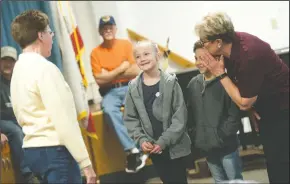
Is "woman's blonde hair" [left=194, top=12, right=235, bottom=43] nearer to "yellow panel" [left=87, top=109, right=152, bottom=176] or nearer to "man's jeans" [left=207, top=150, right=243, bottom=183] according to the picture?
"man's jeans" [left=207, top=150, right=243, bottom=183]

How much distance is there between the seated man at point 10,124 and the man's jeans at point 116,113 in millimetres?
387

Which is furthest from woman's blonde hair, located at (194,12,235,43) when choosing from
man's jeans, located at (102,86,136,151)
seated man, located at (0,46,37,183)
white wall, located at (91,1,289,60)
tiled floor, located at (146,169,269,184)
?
seated man, located at (0,46,37,183)

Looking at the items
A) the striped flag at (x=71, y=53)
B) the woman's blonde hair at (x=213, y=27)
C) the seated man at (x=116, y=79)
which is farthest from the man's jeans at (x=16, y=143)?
the woman's blonde hair at (x=213, y=27)

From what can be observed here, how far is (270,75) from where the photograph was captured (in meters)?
1.50

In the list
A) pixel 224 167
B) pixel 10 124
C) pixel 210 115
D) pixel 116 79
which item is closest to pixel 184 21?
pixel 116 79

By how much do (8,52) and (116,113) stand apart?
1.62ft

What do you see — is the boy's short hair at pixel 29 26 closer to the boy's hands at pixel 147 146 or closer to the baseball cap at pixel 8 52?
the baseball cap at pixel 8 52

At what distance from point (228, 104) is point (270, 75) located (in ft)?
0.72

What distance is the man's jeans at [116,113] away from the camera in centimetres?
156

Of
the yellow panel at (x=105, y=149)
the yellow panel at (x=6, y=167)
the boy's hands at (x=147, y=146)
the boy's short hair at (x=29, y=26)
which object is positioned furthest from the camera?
the yellow panel at (x=105, y=149)

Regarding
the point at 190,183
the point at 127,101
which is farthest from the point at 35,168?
the point at 190,183

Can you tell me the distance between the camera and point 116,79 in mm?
1533

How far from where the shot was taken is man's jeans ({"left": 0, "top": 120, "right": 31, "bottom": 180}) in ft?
4.56

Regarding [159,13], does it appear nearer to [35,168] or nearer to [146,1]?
[146,1]
